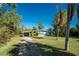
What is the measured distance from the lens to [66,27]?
10.2 m

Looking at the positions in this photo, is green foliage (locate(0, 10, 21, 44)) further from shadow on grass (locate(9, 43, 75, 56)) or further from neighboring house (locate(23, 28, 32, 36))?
shadow on grass (locate(9, 43, 75, 56))

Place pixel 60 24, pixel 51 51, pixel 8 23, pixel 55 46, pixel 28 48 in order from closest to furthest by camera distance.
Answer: pixel 51 51 < pixel 28 48 < pixel 55 46 < pixel 60 24 < pixel 8 23

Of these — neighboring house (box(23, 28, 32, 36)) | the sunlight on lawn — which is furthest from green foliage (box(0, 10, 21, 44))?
the sunlight on lawn

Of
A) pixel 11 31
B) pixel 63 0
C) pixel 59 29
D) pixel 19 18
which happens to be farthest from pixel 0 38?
pixel 63 0

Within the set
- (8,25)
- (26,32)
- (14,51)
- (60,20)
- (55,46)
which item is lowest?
(14,51)

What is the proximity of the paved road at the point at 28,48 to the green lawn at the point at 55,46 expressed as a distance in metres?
0.16

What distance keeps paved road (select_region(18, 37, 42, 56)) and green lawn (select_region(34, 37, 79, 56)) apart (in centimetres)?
16

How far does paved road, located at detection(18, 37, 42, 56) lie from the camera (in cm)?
961

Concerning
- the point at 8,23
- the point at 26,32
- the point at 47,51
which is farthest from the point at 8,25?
the point at 47,51

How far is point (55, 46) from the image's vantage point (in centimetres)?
1021

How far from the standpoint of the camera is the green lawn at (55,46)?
9693 mm

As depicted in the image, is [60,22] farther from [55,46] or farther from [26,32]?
[26,32]

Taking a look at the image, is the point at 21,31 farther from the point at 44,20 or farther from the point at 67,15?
the point at 67,15

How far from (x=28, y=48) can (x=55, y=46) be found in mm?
859
